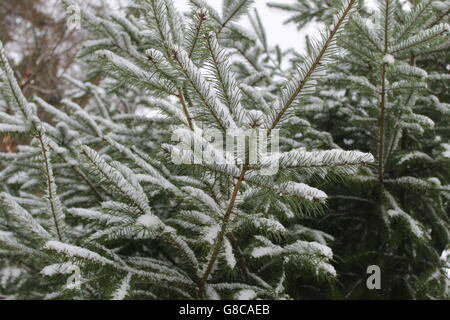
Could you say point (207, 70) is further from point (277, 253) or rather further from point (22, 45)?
point (22, 45)

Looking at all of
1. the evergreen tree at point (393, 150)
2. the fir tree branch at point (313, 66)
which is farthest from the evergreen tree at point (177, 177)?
the evergreen tree at point (393, 150)

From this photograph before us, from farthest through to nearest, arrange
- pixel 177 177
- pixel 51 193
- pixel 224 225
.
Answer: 1. pixel 177 177
2. pixel 51 193
3. pixel 224 225

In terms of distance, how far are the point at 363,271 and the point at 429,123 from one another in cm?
108

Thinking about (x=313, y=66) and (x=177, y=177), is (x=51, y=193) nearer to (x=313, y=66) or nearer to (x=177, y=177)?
(x=177, y=177)

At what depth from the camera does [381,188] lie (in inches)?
95.9

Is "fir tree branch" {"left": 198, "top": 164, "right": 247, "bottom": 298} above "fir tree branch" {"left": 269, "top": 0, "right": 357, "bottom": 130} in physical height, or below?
below

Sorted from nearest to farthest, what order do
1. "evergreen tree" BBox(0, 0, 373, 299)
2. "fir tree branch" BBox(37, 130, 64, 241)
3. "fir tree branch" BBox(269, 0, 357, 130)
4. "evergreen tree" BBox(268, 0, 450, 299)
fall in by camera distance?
"fir tree branch" BBox(269, 0, 357, 130)
"evergreen tree" BBox(0, 0, 373, 299)
"fir tree branch" BBox(37, 130, 64, 241)
"evergreen tree" BBox(268, 0, 450, 299)

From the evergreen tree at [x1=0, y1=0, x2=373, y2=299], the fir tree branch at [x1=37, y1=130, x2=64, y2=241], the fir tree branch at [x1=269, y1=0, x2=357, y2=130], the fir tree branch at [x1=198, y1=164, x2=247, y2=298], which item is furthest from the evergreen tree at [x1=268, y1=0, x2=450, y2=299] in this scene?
the fir tree branch at [x1=37, y1=130, x2=64, y2=241]

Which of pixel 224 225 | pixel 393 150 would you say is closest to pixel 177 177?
pixel 224 225

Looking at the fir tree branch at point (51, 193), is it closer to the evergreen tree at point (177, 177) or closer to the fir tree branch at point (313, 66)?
the evergreen tree at point (177, 177)

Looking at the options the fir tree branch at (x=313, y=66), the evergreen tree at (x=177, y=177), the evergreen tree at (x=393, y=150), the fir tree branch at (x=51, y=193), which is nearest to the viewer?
the fir tree branch at (x=313, y=66)

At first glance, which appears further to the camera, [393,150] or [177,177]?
[393,150]

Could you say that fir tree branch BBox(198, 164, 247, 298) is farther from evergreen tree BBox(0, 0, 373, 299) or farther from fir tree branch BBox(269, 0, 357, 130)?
fir tree branch BBox(269, 0, 357, 130)
